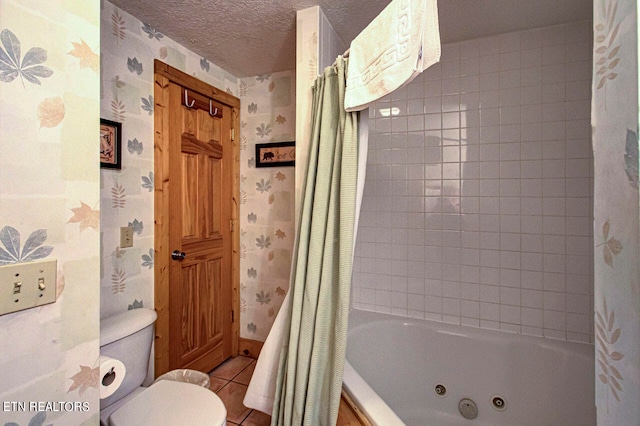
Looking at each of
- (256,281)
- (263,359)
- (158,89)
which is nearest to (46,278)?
(263,359)

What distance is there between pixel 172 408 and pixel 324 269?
89cm

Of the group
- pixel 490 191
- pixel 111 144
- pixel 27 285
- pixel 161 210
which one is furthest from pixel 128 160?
pixel 490 191

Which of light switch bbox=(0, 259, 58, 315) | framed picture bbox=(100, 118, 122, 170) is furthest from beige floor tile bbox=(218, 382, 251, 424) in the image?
framed picture bbox=(100, 118, 122, 170)

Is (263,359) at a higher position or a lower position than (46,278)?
lower

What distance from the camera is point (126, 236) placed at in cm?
164

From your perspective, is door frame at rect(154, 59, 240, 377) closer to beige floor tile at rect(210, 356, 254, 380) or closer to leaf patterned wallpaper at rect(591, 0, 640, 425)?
beige floor tile at rect(210, 356, 254, 380)

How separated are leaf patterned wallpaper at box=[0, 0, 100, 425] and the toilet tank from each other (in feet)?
1.96

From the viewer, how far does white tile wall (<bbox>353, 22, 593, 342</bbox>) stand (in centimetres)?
165

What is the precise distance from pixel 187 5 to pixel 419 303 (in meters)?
2.24

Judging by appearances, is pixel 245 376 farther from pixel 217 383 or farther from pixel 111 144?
pixel 111 144

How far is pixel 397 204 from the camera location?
2023 millimetres

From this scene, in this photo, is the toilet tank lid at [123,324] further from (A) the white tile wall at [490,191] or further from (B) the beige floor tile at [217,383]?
(A) the white tile wall at [490,191]

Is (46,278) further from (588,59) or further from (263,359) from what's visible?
(588,59)

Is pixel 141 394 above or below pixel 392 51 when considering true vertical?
below
